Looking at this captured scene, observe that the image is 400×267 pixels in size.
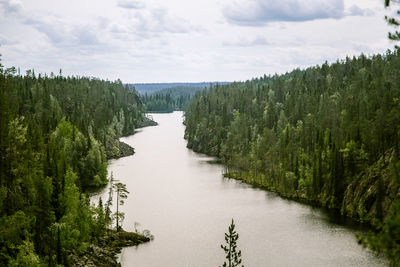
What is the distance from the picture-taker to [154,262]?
65.4 m

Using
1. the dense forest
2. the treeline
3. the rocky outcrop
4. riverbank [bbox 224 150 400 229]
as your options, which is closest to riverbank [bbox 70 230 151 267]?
the treeline

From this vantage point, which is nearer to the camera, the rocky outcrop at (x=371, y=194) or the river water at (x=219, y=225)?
the river water at (x=219, y=225)

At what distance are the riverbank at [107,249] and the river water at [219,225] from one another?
4.90ft

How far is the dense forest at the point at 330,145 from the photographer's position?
299 ft

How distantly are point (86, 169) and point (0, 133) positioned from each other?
71.1 meters

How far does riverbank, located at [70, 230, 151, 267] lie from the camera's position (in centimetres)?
6128

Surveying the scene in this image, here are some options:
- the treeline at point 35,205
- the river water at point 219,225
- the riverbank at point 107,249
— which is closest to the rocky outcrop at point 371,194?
the river water at point 219,225

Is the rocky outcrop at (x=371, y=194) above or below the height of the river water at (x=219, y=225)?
above

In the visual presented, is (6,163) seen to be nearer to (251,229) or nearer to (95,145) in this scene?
(251,229)

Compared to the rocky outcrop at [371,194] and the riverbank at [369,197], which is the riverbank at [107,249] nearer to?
the riverbank at [369,197]

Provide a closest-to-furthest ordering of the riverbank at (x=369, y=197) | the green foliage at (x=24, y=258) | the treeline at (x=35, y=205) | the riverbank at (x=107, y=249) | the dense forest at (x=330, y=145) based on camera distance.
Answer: the green foliage at (x=24, y=258) < the treeline at (x=35, y=205) < the riverbank at (x=107, y=249) < the riverbank at (x=369, y=197) < the dense forest at (x=330, y=145)

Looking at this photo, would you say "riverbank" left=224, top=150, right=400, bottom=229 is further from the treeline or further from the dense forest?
the treeline

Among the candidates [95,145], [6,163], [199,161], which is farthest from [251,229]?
[199,161]

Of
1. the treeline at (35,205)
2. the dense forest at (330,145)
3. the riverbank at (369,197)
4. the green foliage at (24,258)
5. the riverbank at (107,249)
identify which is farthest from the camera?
the dense forest at (330,145)
